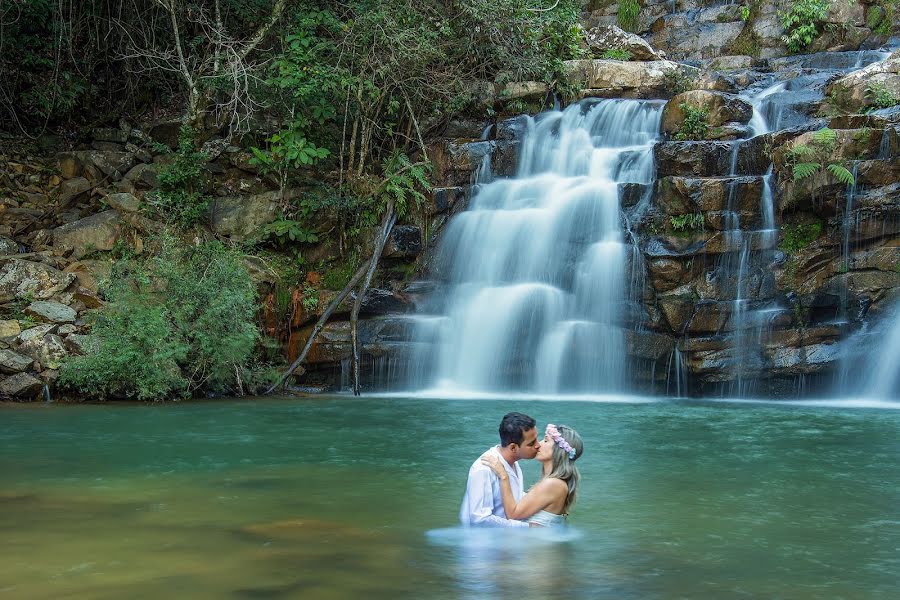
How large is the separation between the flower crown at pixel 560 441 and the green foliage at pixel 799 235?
33.8 ft

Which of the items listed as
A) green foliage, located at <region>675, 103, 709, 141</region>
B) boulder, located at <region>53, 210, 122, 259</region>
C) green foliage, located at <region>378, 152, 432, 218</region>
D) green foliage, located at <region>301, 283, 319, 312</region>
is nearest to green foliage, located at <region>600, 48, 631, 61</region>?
green foliage, located at <region>675, 103, 709, 141</region>

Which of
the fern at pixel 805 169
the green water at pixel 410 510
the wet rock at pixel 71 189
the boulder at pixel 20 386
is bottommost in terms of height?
the green water at pixel 410 510

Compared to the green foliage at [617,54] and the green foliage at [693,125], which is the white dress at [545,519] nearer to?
the green foliage at [693,125]

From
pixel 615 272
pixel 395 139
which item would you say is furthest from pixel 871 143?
pixel 395 139

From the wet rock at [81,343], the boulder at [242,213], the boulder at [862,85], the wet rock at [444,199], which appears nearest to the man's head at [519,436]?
the wet rock at [81,343]

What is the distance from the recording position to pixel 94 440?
32.3 feet

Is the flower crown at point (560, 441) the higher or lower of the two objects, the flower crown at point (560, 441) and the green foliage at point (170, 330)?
the lower

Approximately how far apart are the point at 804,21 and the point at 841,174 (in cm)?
991

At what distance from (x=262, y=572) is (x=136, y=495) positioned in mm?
2473

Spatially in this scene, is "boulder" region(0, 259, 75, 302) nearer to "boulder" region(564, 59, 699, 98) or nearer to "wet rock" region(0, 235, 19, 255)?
"wet rock" region(0, 235, 19, 255)

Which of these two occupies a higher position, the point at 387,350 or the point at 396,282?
the point at 396,282

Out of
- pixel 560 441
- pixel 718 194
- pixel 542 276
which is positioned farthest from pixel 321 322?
pixel 560 441

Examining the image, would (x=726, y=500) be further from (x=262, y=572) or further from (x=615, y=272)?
(x=615, y=272)

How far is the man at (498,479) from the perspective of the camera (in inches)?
221
